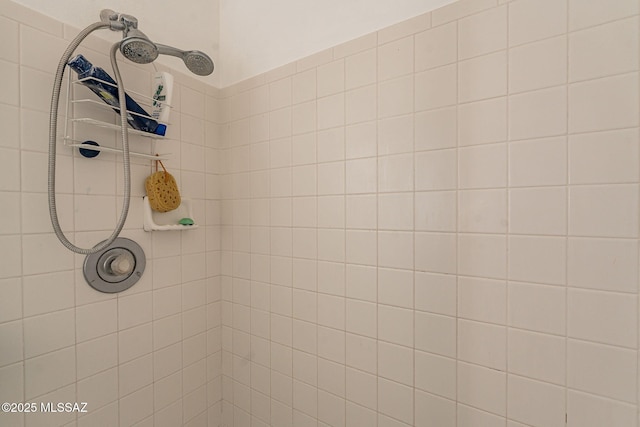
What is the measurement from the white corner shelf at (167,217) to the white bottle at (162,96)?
0.31 m

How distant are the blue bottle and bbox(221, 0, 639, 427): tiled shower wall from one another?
1.29ft

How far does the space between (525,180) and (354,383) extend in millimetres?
819

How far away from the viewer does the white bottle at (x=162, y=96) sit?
1.01m

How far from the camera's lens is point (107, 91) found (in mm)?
852

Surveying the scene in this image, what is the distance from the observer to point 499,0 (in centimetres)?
73

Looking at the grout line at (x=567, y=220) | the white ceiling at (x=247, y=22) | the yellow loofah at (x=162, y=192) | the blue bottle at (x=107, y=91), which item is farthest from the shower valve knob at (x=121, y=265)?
the grout line at (x=567, y=220)

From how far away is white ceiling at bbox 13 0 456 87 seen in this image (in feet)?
2.93

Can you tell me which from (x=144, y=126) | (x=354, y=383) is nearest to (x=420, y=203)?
(x=354, y=383)

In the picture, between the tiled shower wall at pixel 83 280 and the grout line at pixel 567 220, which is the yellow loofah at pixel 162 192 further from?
the grout line at pixel 567 220

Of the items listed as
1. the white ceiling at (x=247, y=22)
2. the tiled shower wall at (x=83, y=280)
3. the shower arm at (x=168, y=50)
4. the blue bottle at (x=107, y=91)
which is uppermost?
the white ceiling at (x=247, y=22)

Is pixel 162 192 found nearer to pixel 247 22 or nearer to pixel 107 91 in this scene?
pixel 107 91

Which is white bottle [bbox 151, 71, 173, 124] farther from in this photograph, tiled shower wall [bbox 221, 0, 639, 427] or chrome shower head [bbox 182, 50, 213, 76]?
tiled shower wall [bbox 221, 0, 639, 427]

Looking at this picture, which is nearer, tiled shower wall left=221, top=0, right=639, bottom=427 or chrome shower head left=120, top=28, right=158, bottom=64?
tiled shower wall left=221, top=0, right=639, bottom=427

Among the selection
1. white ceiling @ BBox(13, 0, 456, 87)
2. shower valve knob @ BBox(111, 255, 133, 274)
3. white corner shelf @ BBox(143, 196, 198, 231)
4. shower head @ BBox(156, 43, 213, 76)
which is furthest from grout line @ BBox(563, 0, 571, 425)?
shower valve knob @ BBox(111, 255, 133, 274)
